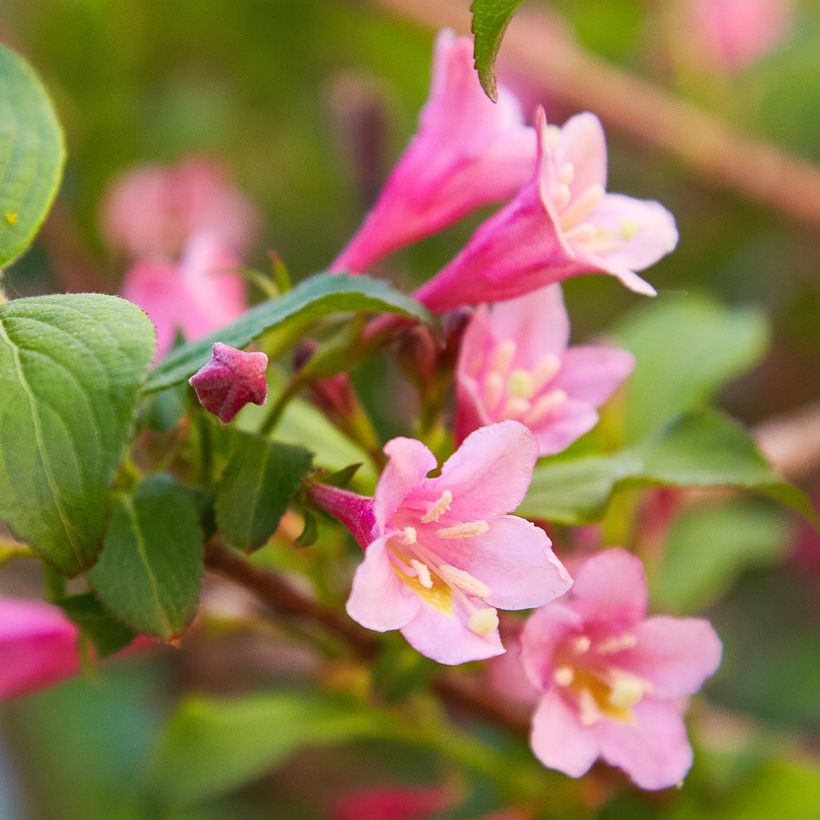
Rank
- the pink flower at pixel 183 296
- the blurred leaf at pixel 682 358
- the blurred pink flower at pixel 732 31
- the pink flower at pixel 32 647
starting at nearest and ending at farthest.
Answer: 1. the pink flower at pixel 32 647
2. the pink flower at pixel 183 296
3. the blurred leaf at pixel 682 358
4. the blurred pink flower at pixel 732 31

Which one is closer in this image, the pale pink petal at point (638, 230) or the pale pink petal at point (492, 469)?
the pale pink petal at point (492, 469)

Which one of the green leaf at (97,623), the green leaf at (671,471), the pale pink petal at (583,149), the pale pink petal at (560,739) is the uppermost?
the pale pink petal at (583,149)

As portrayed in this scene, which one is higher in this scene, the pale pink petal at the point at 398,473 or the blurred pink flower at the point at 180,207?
the pale pink petal at the point at 398,473

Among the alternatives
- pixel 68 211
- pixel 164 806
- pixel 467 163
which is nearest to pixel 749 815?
pixel 164 806

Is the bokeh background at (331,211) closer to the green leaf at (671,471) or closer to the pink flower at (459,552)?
the green leaf at (671,471)

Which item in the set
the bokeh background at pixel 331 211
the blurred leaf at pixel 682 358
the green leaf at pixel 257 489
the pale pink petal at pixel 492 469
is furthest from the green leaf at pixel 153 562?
the bokeh background at pixel 331 211

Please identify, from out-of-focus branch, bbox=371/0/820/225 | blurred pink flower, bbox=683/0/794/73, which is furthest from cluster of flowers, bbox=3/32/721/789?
blurred pink flower, bbox=683/0/794/73

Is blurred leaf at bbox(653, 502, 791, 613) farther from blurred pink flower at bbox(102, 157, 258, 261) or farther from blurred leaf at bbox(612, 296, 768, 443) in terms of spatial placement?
blurred pink flower at bbox(102, 157, 258, 261)

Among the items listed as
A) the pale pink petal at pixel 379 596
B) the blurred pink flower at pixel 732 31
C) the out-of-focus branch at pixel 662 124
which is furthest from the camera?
the blurred pink flower at pixel 732 31

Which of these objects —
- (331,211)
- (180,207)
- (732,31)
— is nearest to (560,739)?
(180,207)
